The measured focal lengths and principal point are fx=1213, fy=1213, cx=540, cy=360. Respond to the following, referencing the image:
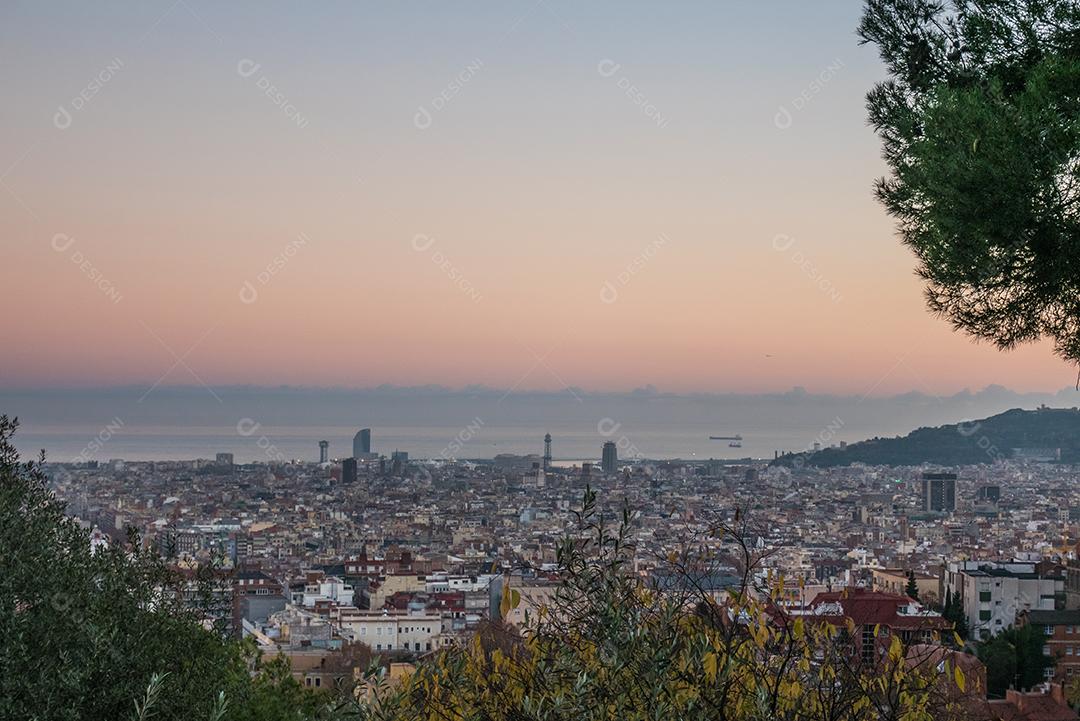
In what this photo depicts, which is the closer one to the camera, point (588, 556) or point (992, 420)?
point (588, 556)

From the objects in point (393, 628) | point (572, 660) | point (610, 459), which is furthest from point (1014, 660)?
point (572, 660)

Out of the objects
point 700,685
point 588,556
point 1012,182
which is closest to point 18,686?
point 588,556

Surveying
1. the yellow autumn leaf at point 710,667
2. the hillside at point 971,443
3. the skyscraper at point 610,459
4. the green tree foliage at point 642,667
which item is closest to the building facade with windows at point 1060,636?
the skyscraper at point 610,459

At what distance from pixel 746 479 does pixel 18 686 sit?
38.9m

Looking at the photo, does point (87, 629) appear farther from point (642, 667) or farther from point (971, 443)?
point (971, 443)

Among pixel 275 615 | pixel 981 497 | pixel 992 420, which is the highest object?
pixel 992 420

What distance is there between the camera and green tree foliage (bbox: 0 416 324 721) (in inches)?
145

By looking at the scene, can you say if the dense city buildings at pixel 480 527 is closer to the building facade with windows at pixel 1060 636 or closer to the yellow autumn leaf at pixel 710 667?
the building facade with windows at pixel 1060 636

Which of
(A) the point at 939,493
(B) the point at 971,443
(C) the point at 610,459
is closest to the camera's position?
(C) the point at 610,459

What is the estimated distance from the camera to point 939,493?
57438 mm

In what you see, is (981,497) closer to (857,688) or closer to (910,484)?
(910,484)

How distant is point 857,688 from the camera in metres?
3.13

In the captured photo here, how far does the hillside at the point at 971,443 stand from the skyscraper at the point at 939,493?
3614mm

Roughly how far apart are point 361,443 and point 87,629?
67.9 meters
